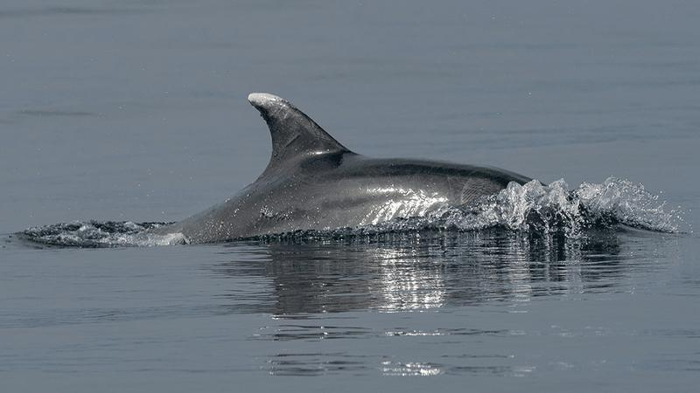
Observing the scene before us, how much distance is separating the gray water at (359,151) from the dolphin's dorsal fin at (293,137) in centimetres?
151

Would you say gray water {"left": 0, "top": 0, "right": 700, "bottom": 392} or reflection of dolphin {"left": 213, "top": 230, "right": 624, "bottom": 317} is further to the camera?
reflection of dolphin {"left": 213, "top": 230, "right": 624, "bottom": 317}

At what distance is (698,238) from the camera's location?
55.2 feet

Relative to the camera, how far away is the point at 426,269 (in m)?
14.8

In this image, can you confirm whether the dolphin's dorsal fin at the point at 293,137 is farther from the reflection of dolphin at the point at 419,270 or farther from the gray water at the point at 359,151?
the gray water at the point at 359,151

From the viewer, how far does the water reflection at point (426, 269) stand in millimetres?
12891

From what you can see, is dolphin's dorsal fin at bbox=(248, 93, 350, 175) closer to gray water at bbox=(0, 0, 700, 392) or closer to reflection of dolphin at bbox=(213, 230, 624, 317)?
reflection of dolphin at bbox=(213, 230, 624, 317)

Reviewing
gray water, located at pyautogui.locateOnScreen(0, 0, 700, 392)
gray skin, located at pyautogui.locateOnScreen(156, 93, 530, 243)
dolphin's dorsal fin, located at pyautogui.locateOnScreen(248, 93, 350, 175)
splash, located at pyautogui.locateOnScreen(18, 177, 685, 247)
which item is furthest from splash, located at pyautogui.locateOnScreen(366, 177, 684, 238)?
dolphin's dorsal fin, located at pyautogui.locateOnScreen(248, 93, 350, 175)

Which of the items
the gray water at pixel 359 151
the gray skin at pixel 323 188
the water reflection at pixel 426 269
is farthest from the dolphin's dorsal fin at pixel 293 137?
the gray water at pixel 359 151

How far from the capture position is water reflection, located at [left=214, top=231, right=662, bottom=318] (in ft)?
42.3

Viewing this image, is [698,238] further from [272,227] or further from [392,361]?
[392,361]

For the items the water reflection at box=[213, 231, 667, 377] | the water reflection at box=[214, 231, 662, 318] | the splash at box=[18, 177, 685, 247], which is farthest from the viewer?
the splash at box=[18, 177, 685, 247]

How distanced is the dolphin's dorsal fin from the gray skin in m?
0.01

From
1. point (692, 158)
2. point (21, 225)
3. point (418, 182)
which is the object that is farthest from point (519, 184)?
point (692, 158)

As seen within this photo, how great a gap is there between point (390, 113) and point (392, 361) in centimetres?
2186
